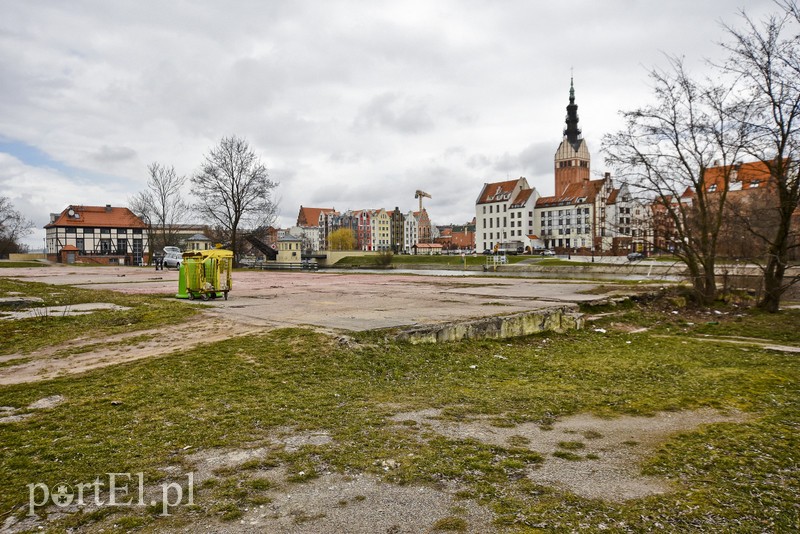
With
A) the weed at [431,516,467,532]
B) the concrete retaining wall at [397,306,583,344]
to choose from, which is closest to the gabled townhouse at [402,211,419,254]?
the concrete retaining wall at [397,306,583,344]

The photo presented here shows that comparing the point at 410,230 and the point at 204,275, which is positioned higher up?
the point at 410,230

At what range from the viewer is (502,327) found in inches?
357

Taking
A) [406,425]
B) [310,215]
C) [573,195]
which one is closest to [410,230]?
[310,215]

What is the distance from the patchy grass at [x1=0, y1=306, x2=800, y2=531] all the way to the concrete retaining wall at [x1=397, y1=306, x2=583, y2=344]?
14.8 inches

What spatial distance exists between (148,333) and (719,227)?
15165mm

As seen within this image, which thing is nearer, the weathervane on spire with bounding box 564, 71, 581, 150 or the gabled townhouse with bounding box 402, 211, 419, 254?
the weathervane on spire with bounding box 564, 71, 581, 150

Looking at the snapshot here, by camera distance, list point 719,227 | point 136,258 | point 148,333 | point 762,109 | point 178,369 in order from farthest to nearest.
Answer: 1. point 136,258
2. point 719,227
3. point 762,109
4. point 148,333
5. point 178,369

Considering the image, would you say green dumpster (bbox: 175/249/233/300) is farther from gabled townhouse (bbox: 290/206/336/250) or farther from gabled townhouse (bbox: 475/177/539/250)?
gabled townhouse (bbox: 290/206/336/250)

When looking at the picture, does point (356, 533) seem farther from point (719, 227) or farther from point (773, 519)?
point (719, 227)

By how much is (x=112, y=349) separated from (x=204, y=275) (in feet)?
20.8

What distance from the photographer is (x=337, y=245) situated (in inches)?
4941

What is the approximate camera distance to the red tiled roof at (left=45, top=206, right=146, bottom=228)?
75.6 meters

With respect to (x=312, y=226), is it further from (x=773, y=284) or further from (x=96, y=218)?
(x=773, y=284)

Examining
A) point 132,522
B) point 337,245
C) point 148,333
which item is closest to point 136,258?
point 337,245
